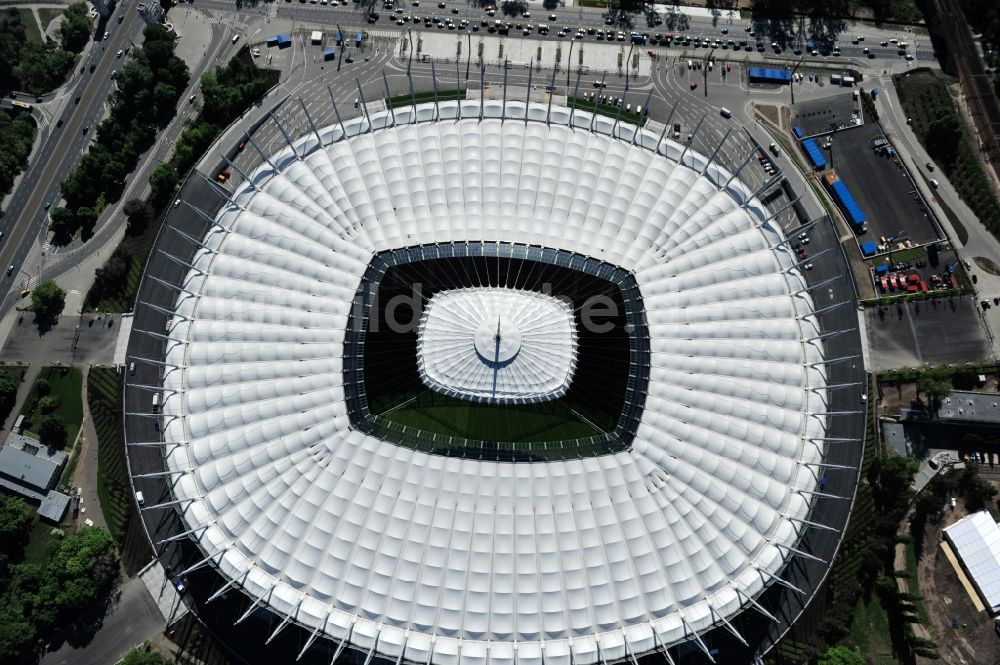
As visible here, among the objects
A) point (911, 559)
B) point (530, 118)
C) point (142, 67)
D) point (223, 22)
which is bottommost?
point (911, 559)

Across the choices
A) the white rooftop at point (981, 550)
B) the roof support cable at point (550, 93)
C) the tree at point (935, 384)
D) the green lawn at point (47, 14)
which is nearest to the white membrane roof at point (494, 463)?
the roof support cable at point (550, 93)

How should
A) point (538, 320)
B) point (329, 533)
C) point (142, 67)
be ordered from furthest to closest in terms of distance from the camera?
point (142, 67), point (538, 320), point (329, 533)

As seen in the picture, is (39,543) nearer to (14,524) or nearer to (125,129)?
(14,524)

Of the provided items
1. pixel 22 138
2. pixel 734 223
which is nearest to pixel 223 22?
pixel 22 138

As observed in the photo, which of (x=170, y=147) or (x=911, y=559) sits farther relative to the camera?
(x=170, y=147)

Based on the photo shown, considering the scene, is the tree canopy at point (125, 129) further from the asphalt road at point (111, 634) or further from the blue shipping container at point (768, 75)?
the blue shipping container at point (768, 75)

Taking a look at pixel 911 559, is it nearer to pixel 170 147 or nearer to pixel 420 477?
pixel 420 477
